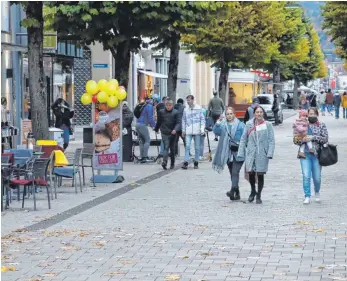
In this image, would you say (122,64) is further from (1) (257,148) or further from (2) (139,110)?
(1) (257,148)

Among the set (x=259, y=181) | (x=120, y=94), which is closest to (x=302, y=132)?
(x=259, y=181)

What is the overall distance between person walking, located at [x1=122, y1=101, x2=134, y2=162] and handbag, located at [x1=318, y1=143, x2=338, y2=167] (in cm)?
1034

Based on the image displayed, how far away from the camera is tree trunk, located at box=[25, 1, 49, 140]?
20978 millimetres

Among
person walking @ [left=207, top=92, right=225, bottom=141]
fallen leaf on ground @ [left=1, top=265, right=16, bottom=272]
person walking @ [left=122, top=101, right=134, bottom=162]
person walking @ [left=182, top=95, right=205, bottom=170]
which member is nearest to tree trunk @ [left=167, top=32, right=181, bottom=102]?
person walking @ [left=207, top=92, right=225, bottom=141]

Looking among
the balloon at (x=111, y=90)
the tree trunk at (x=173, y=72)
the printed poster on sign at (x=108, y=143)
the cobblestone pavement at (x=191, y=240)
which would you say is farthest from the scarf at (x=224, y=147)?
the tree trunk at (x=173, y=72)

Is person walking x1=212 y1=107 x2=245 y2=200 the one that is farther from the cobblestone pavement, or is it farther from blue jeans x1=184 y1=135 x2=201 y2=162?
blue jeans x1=184 y1=135 x2=201 y2=162

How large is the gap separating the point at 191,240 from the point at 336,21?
34.2 metres

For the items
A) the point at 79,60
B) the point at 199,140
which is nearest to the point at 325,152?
the point at 199,140

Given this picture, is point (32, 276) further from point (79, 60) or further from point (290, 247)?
point (79, 60)

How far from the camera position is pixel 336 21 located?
45.8 meters

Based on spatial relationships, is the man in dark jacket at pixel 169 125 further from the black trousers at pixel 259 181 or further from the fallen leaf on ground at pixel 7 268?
the fallen leaf on ground at pixel 7 268

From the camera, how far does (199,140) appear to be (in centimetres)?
2559

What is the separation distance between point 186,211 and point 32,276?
6.32 meters

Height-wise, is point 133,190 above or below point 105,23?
below
